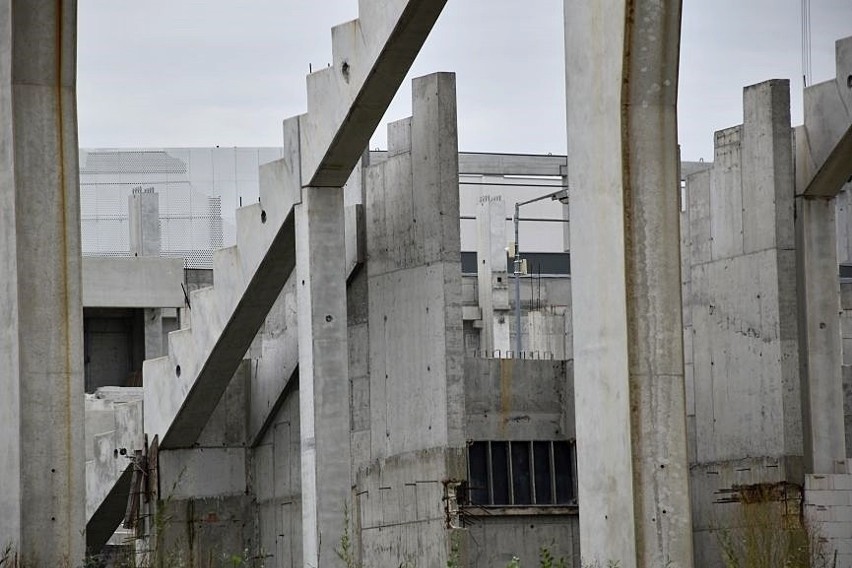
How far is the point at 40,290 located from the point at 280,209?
751 centimetres

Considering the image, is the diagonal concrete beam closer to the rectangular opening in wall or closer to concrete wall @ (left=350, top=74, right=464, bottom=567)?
concrete wall @ (left=350, top=74, right=464, bottom=567)

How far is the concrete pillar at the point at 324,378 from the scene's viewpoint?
1917 cm

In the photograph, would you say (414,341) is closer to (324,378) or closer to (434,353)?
(434,353)

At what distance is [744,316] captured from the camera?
21641 mm

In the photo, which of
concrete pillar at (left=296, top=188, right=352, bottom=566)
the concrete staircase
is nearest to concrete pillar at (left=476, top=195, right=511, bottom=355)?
the concrete staircase

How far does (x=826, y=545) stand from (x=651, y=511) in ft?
29.5

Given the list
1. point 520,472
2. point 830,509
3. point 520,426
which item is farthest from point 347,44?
point 830,509

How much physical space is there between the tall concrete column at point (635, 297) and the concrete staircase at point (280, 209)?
5646mm

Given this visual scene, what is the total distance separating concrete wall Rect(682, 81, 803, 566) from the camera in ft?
68.6

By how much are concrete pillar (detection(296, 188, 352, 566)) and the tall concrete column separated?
7901mm

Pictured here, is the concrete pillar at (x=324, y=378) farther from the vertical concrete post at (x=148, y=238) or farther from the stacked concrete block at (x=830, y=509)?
the vertical concrete post at (x=148, y=238)

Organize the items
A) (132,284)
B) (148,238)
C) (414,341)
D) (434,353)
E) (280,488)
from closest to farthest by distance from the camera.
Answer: (434,353), (414,341), (280,488), (132,284), (148,238)

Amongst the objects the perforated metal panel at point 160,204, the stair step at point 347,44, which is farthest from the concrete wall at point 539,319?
the stair step at point 347,44

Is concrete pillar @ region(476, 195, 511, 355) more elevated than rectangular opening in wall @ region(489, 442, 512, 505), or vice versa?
concrete pillar @ region(476, 195, 511, 355)
